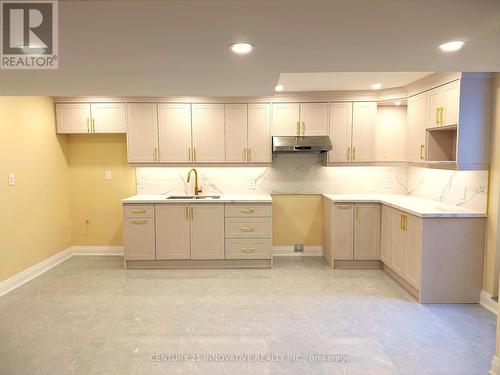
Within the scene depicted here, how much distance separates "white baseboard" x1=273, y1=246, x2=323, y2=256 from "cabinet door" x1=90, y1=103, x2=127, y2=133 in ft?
9.17

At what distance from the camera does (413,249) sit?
131 inches

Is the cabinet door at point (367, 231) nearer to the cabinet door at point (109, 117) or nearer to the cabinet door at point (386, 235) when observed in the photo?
the cabinet door at point (386, 235)

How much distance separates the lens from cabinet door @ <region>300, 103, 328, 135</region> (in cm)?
440

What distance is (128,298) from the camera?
338 centimetres

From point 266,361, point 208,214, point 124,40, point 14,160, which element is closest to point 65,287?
point 14,160

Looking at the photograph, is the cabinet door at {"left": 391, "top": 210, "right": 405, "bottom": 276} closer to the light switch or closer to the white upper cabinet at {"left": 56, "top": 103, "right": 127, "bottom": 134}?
the white upper cabinet at {"left": 56, "top": 103, "right": 127, "bottom": 134}

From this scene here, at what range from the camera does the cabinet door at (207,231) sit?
4230 mm

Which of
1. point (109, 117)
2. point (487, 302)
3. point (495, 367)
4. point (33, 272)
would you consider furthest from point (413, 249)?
point (33, 272)

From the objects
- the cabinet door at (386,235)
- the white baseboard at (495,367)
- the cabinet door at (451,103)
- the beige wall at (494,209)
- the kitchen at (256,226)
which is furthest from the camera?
the cabinet door at (386,235)

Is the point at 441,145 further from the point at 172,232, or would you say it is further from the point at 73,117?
the point at 73,117

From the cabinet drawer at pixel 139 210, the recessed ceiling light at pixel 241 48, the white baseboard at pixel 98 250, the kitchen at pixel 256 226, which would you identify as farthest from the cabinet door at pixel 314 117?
the white baseboard at pixel 98 250

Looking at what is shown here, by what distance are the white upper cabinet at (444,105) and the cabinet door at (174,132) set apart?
Result: 2.96m

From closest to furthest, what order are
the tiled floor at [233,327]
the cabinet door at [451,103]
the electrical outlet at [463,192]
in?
the tiled floor at [233,327], the cabinet door at [451,103], the electrical outlet at [463,192]
